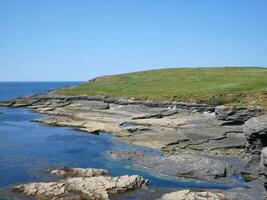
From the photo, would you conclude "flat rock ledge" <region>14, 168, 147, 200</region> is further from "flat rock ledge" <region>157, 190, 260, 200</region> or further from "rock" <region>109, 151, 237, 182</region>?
"rock" <region>109, 151, 237, 182</region>

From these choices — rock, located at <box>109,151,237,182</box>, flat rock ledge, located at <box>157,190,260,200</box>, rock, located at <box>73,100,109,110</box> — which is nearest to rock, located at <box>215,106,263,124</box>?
rock, located at <box>109,151,237,182</box>

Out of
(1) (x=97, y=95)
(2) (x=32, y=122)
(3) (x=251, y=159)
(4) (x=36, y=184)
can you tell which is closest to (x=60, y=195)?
(4) (x=36, y=184)

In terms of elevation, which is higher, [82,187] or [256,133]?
[256,133]

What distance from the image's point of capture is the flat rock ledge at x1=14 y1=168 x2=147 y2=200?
28031 mm

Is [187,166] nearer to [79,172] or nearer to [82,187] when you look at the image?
[79,172]

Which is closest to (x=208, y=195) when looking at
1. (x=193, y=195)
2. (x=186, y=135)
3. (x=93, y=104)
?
(x=193, y=195)

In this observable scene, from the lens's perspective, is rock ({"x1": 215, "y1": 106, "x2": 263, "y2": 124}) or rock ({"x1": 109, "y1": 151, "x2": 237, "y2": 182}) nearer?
rock ({"x1": 109, "y1": 151, "x2": 237, "y2": 182})

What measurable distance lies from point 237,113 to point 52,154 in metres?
25.2

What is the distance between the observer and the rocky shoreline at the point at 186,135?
33781 mm

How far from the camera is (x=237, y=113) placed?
54.4m

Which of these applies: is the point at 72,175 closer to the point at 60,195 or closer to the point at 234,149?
the point at 60,195

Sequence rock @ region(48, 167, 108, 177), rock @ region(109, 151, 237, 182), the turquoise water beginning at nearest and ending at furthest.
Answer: rock @ region(48, 167, 108, 177), the turquoise water, rock @ region(109, 151, 237, 182)

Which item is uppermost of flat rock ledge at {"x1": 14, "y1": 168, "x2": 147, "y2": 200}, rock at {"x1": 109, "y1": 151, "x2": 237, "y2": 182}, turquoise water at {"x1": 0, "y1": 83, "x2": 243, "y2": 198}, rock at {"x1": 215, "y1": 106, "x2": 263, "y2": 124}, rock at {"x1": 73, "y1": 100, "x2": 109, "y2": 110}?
rock at {"x1": 215, "y1": 106, "x2": 263, "y2": 124}

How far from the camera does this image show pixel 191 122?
61.0 m
